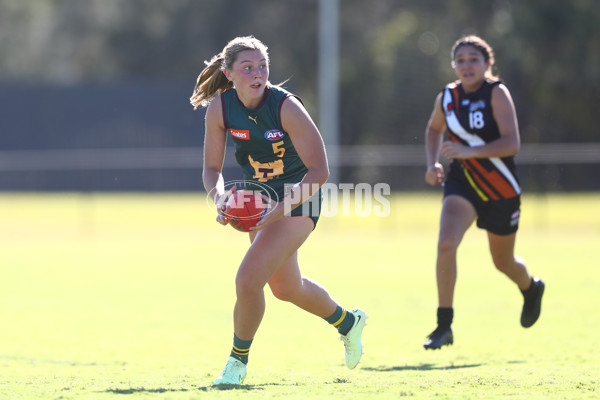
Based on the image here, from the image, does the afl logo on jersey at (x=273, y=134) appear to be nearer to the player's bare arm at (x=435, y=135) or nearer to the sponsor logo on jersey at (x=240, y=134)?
the sponsor logo on jersey at (x=240, y=134)

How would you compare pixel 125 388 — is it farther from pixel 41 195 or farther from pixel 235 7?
pixel 235 7

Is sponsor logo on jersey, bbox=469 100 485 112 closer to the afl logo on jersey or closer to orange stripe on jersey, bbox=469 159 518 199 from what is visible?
orange stripe on jersey, bbox=469 159 518 199

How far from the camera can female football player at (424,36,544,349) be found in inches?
260

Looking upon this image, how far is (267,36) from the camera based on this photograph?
4425cm

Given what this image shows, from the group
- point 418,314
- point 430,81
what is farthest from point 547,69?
point 418,314

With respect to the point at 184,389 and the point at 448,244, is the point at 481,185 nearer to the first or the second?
the point at 448,244

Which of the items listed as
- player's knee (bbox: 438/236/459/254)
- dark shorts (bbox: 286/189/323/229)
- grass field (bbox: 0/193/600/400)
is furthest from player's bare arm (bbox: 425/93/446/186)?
dark shorts (bbox: 286/189/323/229)

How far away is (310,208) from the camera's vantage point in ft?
17.5

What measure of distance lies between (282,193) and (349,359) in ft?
4.08

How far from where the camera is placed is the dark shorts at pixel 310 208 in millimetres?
5270

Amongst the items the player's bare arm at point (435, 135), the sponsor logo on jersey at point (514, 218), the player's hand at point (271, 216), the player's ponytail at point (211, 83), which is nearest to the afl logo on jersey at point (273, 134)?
the player's hand at point (271, 216)

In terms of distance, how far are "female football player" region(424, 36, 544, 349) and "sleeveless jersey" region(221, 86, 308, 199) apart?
5.55 feet

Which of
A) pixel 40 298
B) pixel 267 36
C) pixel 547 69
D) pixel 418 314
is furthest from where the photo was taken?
pixel 267 36

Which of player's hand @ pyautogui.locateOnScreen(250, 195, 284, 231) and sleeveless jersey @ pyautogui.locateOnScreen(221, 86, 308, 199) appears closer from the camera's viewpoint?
player's hand @ pyautogui.locateOnScreen(250, 195, 284, 231)
